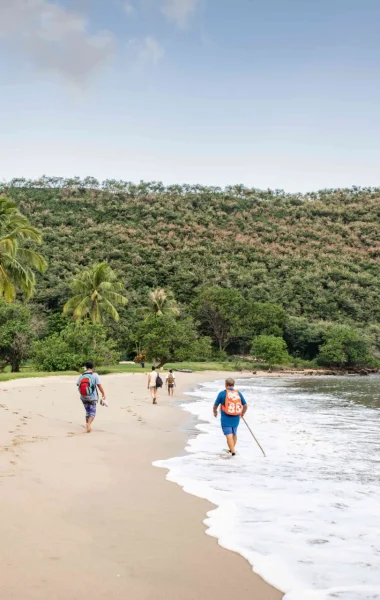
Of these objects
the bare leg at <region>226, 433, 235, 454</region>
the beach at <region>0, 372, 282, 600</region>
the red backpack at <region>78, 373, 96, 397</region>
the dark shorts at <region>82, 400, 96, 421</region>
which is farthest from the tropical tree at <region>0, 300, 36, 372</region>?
the bare leg at <region>226, 433, 235, 454</region>

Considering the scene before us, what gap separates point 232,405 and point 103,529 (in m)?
5.18

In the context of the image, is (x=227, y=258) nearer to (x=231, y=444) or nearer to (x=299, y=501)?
(x=231, y=444)

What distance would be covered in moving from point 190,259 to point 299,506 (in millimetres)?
81096

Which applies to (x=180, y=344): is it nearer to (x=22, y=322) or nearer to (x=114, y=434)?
(x=22, y=322)

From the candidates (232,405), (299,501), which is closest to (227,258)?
(232,405)

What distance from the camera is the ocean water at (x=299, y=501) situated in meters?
4.32

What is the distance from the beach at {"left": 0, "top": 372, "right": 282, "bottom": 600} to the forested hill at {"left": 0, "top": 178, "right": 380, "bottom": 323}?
2318 inches

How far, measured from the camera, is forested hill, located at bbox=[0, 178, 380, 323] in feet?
255

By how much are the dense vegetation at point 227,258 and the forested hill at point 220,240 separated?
0.72 feet

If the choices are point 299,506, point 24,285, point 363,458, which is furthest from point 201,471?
point 24,285

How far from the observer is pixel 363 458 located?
30.6 feet

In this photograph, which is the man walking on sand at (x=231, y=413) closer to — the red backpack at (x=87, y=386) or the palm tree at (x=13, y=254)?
the red backpack at (x=87, y=386)

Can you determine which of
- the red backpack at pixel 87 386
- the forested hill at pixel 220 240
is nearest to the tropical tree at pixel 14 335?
the red backpack at pixel 87 386

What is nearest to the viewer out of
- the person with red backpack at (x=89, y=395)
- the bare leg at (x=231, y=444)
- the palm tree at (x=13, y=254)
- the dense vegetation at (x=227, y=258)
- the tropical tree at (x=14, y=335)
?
the bare leg at (x=231, y=444)
